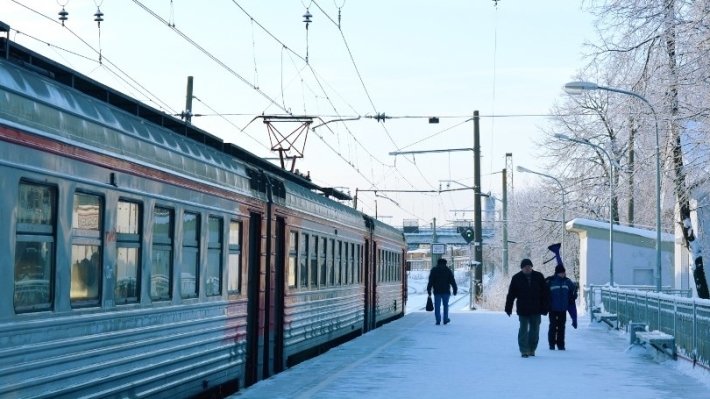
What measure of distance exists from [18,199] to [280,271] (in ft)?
26.6

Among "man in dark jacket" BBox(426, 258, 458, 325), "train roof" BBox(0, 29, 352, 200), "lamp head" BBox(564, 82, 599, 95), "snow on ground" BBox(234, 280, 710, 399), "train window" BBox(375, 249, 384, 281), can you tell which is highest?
"lamp head" BBox(564, 82, 599, 95)

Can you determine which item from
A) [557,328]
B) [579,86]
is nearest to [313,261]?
[557,328]

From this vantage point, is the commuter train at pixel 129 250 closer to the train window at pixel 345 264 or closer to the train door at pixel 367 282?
the train window at pixel 345 264

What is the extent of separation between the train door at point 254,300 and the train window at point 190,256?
2417mm

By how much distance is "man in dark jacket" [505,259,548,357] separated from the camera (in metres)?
17.8

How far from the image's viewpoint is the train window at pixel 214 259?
460 inches

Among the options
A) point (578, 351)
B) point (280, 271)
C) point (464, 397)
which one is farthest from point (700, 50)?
point (464, 397)

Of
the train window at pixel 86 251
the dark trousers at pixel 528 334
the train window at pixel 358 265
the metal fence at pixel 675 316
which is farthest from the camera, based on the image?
the train window at pixel 358 265

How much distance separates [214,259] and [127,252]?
2.72m

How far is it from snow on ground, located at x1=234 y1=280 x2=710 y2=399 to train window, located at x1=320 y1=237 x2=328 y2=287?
113cm

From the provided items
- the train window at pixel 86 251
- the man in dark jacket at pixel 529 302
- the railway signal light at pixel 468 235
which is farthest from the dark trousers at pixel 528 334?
the railway signal light at pixel 468 235

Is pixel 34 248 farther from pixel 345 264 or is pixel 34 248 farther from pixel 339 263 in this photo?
pixel 345 264

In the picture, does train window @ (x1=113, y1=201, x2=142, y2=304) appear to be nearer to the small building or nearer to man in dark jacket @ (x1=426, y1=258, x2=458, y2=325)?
man in dark jacket @ (x1=426, y1=258, x2=458, y2=325)

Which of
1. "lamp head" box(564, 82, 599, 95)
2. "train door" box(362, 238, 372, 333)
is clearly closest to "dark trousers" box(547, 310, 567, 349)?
"train door" box(362, 238, 372, 333)
